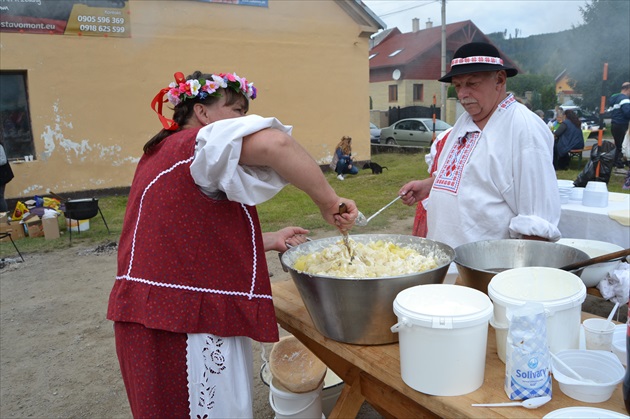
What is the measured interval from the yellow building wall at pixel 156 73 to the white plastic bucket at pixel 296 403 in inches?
368

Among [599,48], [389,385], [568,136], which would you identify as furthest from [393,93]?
[389,385]

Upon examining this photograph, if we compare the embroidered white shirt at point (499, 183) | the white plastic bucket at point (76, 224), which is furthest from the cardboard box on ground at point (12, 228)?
the embroidered white shirt at point (499, 183)

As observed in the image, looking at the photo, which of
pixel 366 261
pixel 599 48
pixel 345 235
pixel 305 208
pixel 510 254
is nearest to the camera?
pixel 366 261

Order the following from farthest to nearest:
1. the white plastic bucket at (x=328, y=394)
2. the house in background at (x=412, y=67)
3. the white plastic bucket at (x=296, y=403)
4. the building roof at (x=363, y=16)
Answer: the house in background at (x=412, y=67), the building roof at (x=363, y=16), the white plastic bucket at (x=328, y=394), the white plastic bucket at (x=296, y=403)

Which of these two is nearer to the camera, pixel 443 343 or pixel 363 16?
pixel 443 343

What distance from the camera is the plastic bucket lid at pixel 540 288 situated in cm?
133

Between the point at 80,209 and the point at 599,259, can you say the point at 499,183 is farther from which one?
the point at 80,209

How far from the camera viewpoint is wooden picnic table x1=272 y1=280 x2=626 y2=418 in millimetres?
1229

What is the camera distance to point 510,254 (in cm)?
199

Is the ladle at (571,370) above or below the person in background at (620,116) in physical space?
below

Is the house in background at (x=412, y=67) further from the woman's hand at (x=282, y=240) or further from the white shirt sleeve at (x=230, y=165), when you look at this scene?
the white shirt sleeve at (x=230, y=165)

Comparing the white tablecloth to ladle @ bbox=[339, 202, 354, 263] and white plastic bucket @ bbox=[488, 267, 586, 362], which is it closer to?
white plastic bucket @ bbox=[488, 267, 586, 362]

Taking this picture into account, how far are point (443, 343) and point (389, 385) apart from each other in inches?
12.2

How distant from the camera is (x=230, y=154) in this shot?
142 centimetres
